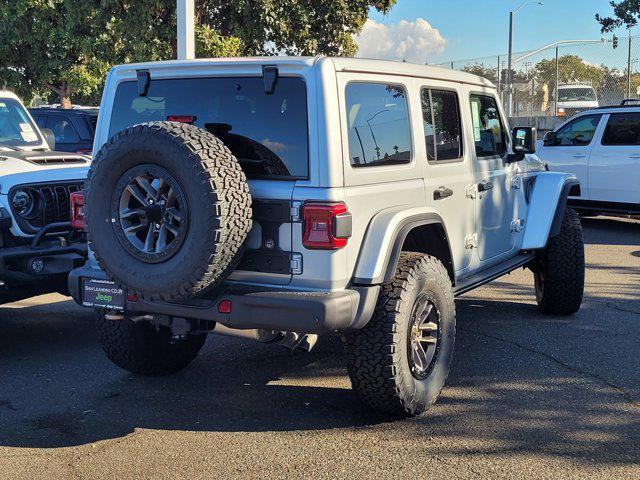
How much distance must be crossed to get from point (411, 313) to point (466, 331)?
A: 2.15 meters

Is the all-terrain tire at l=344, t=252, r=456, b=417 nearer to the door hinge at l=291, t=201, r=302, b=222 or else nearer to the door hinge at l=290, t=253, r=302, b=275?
the door hinge at l=290, t=253, r=302, b=275

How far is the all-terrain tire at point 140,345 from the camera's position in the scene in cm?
488

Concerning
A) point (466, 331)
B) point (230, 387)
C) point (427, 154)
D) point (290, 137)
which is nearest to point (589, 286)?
point (466, 331)

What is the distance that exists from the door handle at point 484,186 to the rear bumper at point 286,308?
1698mm

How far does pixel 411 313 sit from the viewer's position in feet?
13.8

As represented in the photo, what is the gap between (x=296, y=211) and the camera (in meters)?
3.87

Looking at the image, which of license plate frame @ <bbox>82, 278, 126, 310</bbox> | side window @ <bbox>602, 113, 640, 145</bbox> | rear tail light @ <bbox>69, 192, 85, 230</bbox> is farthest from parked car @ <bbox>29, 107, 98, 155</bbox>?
side window @ <bbox>602, 113, 640, 145</bbox>

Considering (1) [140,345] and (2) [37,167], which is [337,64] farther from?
(2) [37,167]

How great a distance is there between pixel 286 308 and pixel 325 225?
1.47 ft

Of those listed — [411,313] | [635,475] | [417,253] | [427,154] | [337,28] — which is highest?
[337,28]

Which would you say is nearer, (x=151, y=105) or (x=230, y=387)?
(x=151, y=105)

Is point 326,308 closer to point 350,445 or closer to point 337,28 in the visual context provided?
point 350,445

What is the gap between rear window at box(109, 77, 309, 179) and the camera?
3970 millimetres

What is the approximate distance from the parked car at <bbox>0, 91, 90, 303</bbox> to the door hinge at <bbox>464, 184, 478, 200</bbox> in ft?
9.04
